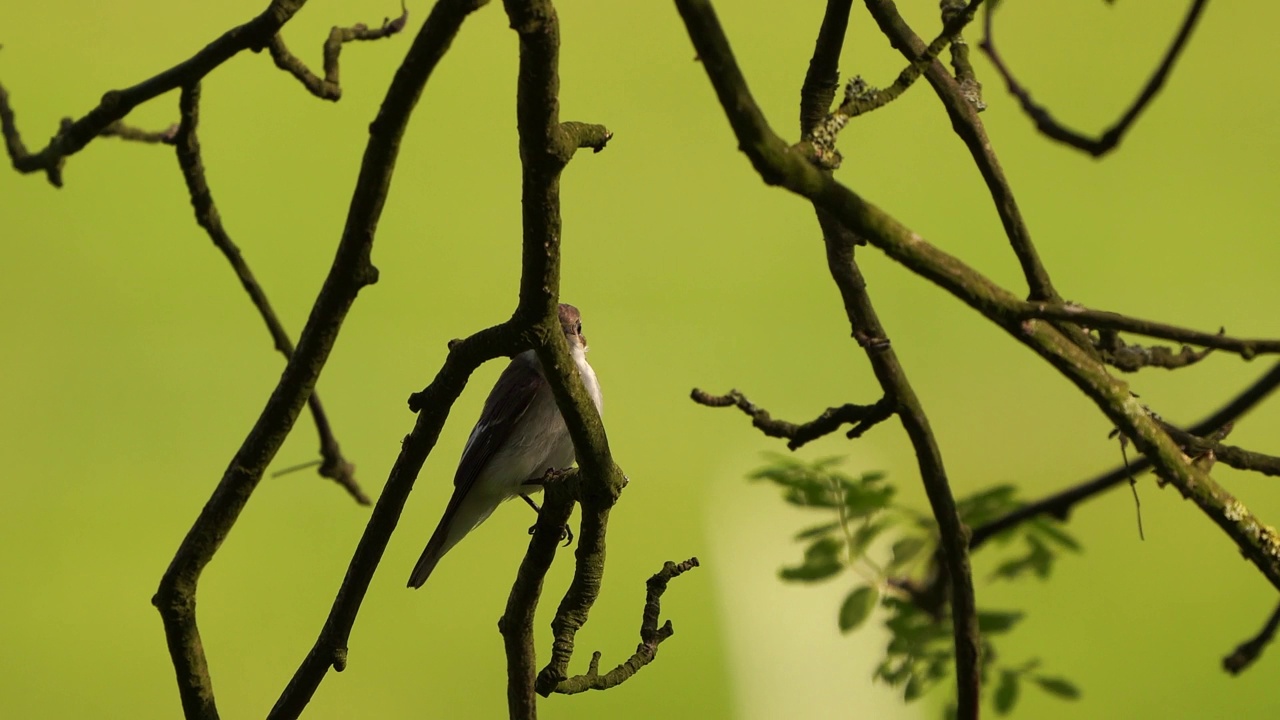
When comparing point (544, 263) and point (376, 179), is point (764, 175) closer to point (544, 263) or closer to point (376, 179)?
point (544, 263)

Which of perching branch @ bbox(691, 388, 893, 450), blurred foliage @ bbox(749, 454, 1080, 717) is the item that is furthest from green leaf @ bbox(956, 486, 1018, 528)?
perching branch @ bbox(691, 388, 893, 450)

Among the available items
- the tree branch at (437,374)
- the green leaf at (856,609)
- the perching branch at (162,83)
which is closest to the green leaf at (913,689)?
the green leaf at (856,609)

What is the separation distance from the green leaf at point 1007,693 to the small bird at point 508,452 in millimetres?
743

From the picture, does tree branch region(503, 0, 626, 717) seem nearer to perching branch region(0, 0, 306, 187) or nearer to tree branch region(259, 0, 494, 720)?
tree branch region(259, 0, 494, 720)

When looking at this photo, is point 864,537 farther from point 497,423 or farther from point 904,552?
point 497,423

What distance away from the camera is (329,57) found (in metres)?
1.55

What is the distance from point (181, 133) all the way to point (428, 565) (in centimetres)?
87

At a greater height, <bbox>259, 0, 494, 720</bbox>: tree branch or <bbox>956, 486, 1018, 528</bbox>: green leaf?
<bbox>956, 486, 1018, 528</bbox>: green leaf

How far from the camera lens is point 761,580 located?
2.60 m

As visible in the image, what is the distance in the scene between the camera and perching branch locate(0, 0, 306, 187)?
1.25 meters

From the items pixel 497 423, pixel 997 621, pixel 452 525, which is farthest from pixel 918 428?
pixel 452 525

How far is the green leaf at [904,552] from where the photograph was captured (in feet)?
6.05

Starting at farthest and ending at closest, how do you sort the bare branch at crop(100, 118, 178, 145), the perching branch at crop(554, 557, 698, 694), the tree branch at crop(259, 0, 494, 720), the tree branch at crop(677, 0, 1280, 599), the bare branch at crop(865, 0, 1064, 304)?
the bare branch at crop(100, 118, 178, 145), the bare branch at crop(865, 0, 1064, 304), the perching branch at crop(554, 557, 698, 694), the tree branch at crop(259, 0, 494, 720), the tree branch at crop(677, 0, 1280, 599)

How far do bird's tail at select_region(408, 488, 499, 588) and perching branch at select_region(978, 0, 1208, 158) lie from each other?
1.05 meters
